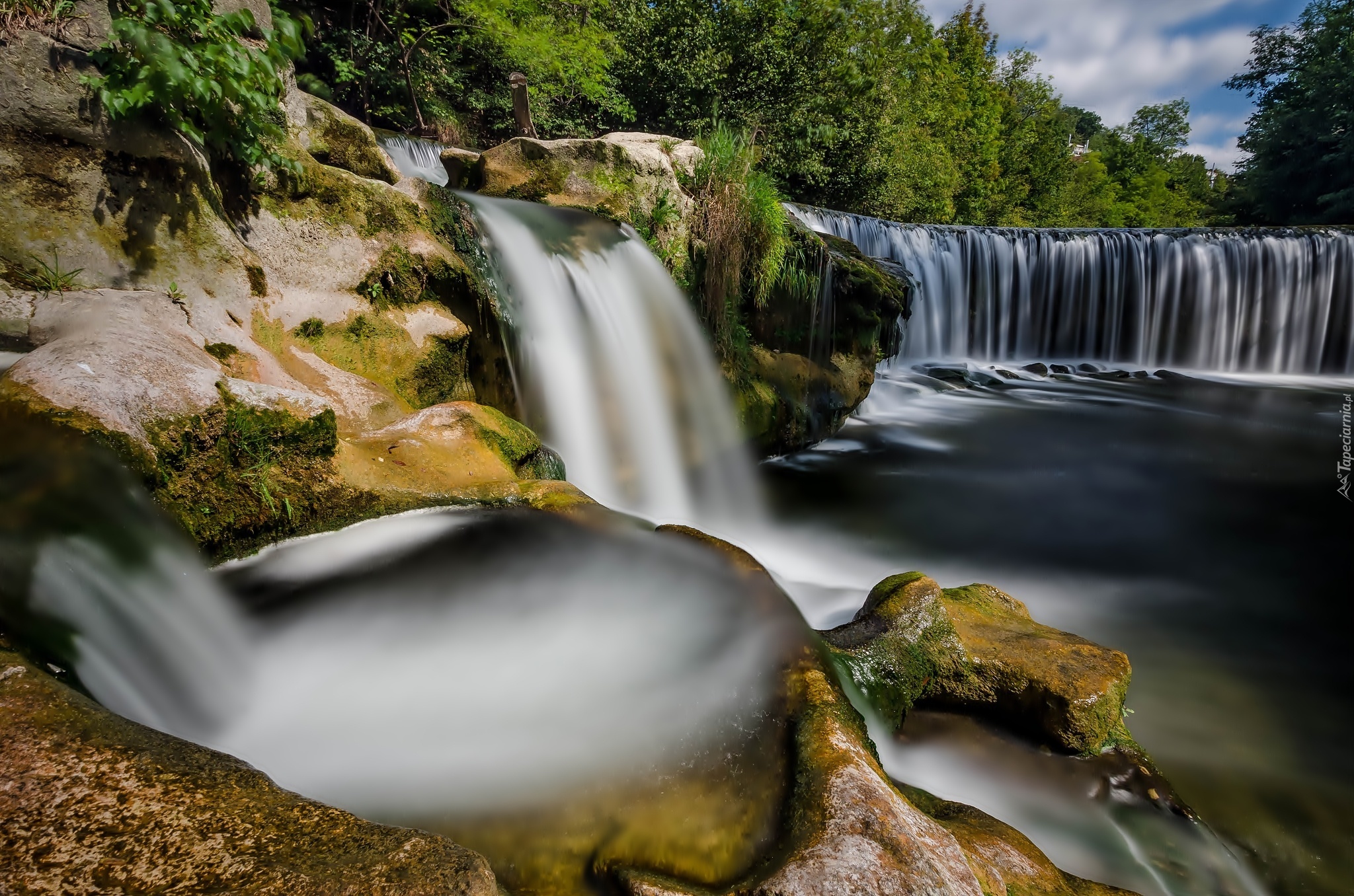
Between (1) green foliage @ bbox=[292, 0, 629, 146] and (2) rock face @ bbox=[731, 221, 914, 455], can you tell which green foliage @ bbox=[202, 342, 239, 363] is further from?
(1) green foliage @ bbox=[292, 0, 629, 146]

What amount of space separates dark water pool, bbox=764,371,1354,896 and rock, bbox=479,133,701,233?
3101 millimetres

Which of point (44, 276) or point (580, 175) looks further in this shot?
point (580, 175)

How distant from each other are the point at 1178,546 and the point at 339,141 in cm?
726

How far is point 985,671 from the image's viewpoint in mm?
2629

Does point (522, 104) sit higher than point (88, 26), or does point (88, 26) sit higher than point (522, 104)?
point (522, 104)

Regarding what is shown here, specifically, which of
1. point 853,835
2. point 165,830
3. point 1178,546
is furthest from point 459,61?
point 853,835

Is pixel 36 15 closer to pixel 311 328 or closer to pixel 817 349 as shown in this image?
Result: pixel 311 328

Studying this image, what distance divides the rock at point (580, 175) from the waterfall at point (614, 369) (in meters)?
0.44

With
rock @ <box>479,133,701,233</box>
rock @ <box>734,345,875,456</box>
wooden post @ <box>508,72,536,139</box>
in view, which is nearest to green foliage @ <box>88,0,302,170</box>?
rock @ <box>479,133,701,233</box>

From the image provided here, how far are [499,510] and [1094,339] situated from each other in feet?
47.9

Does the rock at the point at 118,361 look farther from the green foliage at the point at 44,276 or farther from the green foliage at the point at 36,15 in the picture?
the green foliage at the point at 36,15

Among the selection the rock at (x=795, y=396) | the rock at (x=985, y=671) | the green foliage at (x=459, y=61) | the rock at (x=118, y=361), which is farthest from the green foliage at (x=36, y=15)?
the green foliage at (x=459, y=61)

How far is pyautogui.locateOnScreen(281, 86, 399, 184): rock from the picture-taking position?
4.58m

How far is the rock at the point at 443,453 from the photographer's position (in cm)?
283
